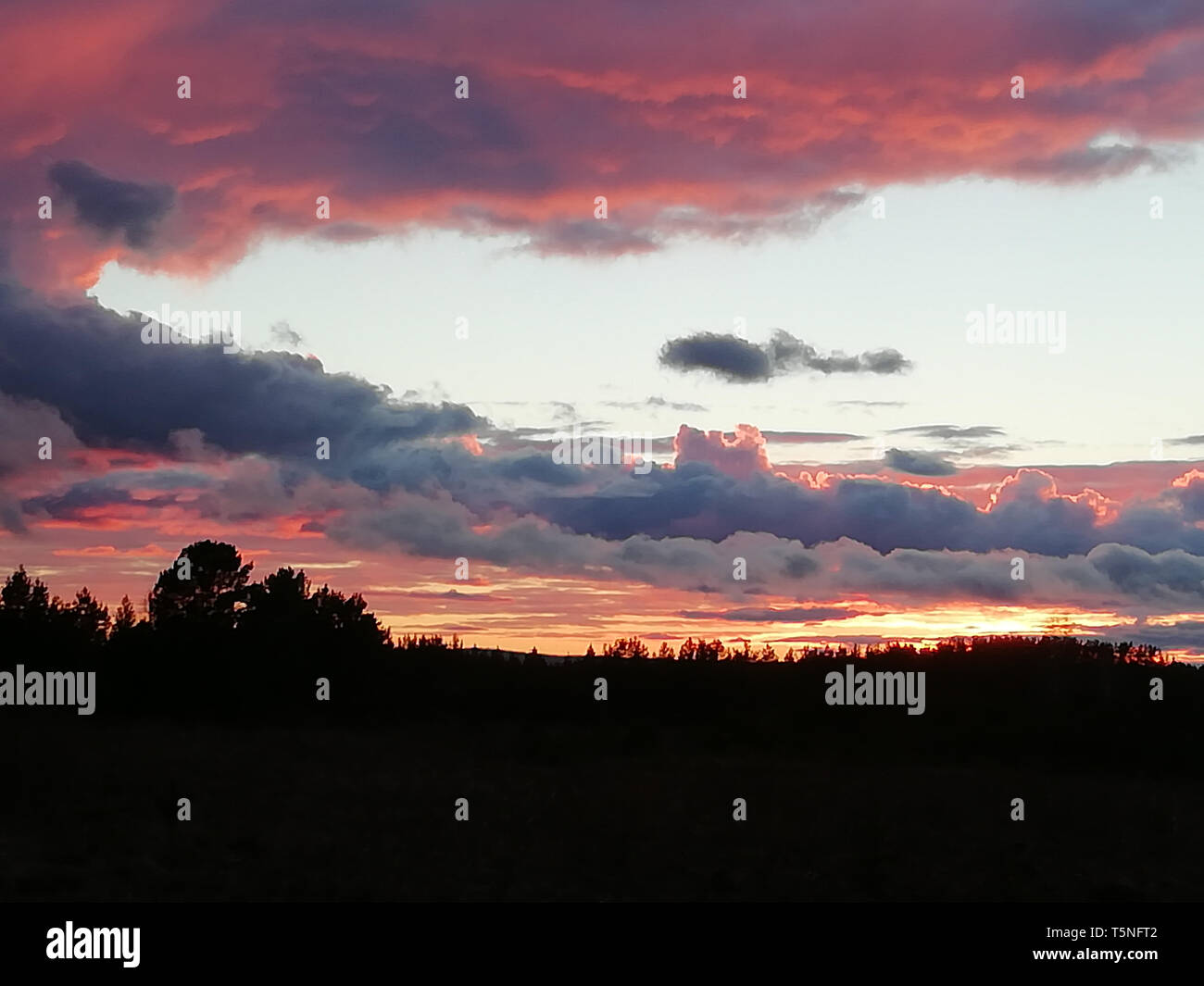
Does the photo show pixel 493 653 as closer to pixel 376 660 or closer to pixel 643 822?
pixel 376 660

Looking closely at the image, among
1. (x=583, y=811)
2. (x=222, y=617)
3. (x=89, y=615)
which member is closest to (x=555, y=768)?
(x=583, y=811)

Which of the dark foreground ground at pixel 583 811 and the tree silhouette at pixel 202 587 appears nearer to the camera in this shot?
the dark foreground ground at pixel 583 811

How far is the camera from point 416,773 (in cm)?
3872

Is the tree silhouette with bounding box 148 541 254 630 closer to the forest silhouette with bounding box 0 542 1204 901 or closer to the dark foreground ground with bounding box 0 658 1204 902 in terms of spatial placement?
the forest silhouette with bounding box 0 542 1204 901

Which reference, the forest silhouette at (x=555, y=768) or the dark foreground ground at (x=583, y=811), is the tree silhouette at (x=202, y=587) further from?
the dark foreground ground at (x=583, y=811)

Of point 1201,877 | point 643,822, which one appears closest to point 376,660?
point 643,822

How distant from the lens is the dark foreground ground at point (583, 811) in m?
23.7

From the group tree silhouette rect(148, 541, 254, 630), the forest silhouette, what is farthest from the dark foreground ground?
tree silhouette rect(148, 541, 254, 630)

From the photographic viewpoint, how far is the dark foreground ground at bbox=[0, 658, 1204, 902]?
77.6 feet

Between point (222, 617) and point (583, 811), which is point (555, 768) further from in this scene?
point (222, 617)

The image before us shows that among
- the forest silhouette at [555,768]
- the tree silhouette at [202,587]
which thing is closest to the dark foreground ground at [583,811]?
the forest silhouette at [555,768]

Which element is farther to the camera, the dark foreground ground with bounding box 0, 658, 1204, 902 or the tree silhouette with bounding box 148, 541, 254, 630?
the tree silhouette with bounding box 148, 541, 254, 630

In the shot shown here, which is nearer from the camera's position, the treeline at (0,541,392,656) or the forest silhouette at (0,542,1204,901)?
the forest silhouette at (0,542,1204,901)
